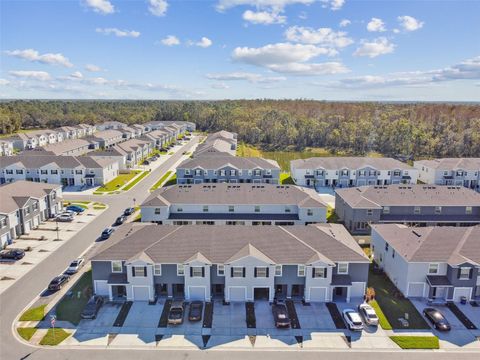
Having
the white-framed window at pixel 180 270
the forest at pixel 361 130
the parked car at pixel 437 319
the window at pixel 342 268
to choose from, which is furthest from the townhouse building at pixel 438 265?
the forest at pixel 361 130

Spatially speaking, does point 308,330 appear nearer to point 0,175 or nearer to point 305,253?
point 305,253

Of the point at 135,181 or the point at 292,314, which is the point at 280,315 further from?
the point at 135,181

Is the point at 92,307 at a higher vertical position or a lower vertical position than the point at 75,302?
higher

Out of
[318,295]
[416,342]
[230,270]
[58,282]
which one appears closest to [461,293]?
[416,342]

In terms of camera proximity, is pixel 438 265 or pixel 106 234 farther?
pixel 106 234

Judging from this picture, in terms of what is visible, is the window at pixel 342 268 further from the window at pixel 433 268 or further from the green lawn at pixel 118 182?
the green lawn at pixel 118 182

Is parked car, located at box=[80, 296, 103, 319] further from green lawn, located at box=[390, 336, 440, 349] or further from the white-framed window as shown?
green lawn, located at box=[390, 336, 440, 349]

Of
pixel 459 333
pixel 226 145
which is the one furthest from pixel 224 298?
pixel 226 145
